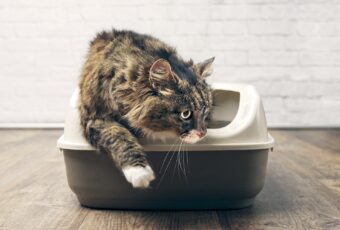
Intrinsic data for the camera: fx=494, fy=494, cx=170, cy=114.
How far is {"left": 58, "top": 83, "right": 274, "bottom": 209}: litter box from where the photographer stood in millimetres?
1448

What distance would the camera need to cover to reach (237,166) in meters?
1.48

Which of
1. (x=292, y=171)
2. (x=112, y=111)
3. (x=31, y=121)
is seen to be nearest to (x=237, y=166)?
(x=112, y=111)

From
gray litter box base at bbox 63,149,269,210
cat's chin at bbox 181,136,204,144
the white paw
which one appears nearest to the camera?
the white paw

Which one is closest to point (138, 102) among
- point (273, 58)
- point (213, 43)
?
point (213, 43)

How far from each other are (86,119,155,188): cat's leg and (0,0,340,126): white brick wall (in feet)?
6.67

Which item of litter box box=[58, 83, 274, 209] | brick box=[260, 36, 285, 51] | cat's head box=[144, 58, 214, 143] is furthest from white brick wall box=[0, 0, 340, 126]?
cat's head box=[144, 58, 214, 143]

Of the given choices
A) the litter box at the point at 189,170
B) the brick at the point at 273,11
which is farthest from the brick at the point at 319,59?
the litter box at the point at 189,170

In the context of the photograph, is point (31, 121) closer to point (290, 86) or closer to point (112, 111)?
point (290, 86)

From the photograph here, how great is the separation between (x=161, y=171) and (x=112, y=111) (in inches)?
9.1

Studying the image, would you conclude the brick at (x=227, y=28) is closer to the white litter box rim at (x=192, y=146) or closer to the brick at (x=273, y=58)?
the brick at (x=273, y=58)

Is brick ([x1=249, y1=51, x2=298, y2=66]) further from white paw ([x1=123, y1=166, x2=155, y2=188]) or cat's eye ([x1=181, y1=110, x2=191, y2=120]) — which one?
white paw ([x1=123, y1=166, x2=155, y2=188])

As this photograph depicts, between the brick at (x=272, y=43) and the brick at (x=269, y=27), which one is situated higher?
the brick at (x=269, y=27)

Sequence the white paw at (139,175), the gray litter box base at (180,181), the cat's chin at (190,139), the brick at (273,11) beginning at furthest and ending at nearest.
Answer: the brick at (273,11), the gray litter box base at (180,181), the cat's chin at (190,139), the white paw at (139,175)

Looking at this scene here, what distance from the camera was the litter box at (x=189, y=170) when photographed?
1.45 meters
